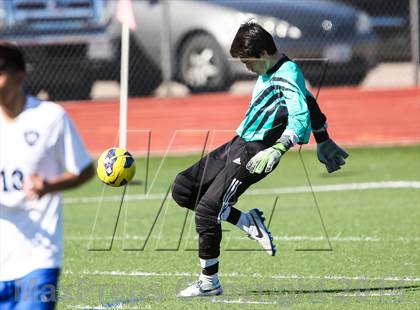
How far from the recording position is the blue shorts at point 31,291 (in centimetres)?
489

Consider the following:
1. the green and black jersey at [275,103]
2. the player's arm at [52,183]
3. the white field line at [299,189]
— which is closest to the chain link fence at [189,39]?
the white field line at [299,189]

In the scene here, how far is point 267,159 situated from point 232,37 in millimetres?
9384

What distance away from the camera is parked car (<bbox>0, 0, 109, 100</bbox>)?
17.5 metres

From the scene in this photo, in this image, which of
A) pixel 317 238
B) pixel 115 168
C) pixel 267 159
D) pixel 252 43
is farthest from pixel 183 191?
pixel 317 238

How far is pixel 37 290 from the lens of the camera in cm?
491

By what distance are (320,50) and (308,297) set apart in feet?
31.7

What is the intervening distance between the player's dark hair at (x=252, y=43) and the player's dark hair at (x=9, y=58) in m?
2.73

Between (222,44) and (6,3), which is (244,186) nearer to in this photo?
(222,44)

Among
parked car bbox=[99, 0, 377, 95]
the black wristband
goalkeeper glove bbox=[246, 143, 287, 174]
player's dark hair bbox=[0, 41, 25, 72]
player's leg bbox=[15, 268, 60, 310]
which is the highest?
player's dark hair bbox=[0, 41, 25, 72]

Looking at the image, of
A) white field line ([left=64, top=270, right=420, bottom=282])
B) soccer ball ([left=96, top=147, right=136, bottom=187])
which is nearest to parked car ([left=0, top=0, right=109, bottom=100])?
soccer ball ([left=96, top=147, right=136, bottom=187])

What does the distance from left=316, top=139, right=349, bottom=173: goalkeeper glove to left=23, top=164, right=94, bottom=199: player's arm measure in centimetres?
321

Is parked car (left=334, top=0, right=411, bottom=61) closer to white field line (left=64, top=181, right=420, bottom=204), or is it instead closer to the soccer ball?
white field line (left=64, top=181, right=420, bottom=204)

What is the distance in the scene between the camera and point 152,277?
27.8ft

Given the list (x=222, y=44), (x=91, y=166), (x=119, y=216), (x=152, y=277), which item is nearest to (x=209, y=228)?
(x=152, y=277)
